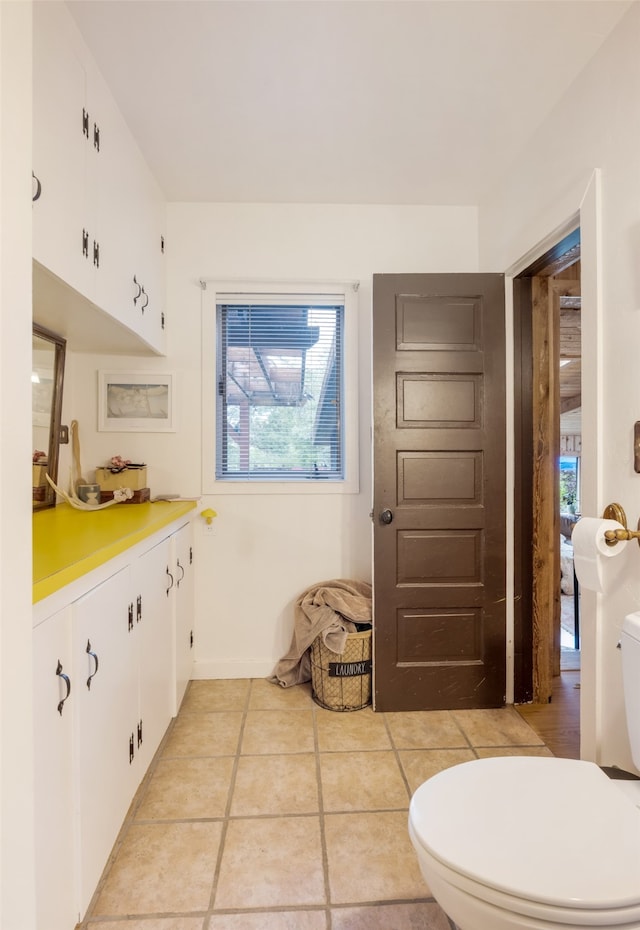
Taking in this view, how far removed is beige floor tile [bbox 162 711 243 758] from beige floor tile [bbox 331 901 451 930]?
0.85 meters

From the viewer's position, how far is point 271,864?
1487 millimetres

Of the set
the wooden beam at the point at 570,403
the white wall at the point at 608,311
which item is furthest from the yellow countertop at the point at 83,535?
the wooden beam at the point at 570,403

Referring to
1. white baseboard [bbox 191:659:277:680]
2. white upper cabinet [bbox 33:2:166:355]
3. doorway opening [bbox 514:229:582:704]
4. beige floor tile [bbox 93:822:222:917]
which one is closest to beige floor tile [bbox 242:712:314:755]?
white baseboard [bbox 191:659:277:680]

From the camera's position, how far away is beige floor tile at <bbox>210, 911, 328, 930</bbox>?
129 cm

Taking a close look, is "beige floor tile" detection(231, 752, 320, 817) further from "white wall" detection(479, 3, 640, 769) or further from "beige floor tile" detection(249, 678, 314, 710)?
"white wall" detection(479, 3, 640, 769)

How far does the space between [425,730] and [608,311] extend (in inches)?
74.2

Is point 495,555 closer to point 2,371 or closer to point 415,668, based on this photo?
point 415,668

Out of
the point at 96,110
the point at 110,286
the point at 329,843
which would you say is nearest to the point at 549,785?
the point at 329,843

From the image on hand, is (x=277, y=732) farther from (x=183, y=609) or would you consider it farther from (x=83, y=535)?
(x=83, y=535)

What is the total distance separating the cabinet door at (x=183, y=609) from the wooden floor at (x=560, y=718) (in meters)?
1.66

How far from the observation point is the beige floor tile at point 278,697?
7.98 feet

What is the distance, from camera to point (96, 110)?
1.69 m

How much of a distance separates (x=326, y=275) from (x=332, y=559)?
161cm

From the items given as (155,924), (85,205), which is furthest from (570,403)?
(155,924)
